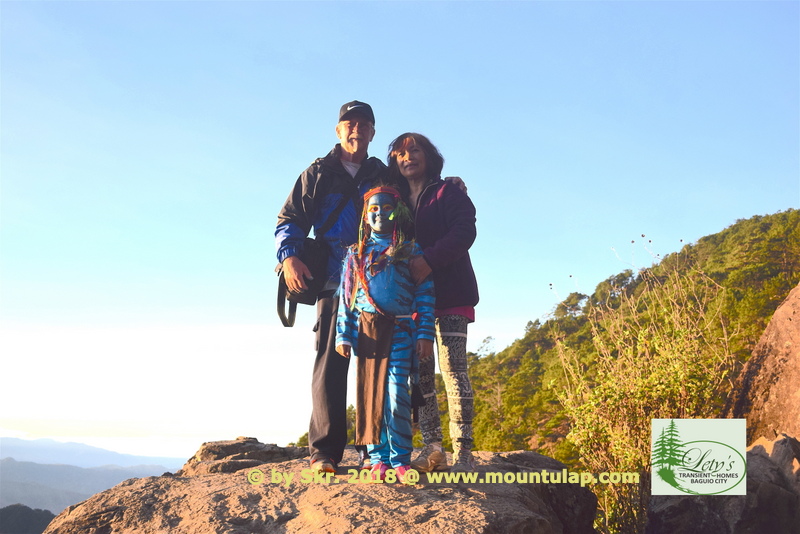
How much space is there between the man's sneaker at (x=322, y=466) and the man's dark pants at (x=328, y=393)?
2 centimetres

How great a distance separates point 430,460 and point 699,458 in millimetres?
3031

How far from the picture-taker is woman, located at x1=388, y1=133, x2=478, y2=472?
4.10 m

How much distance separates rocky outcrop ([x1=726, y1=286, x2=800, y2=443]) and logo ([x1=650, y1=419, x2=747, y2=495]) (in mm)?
617

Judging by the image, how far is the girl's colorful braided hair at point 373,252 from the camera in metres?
3.86

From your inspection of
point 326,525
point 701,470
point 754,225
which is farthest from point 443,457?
point 754,225

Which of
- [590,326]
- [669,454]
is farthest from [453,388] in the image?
[590,326]

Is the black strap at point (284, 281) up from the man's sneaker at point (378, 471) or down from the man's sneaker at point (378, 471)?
up

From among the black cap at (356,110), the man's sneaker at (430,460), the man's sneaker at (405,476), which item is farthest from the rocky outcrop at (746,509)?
the black cap at (356,110)

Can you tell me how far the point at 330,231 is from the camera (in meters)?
4.35

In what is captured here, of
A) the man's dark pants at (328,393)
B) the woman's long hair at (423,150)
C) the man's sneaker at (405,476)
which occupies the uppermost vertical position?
the woman's long hair at (423,150)

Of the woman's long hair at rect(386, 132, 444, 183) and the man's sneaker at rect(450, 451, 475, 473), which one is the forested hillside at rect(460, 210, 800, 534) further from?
the woman's long hair at rect(386, 132, 444, 183)

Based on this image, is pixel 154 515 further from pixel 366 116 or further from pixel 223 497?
pixel 366 116

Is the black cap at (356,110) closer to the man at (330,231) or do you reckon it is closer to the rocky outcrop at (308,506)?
the man at (330,231)

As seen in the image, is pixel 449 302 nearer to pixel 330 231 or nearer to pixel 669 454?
pixel 330 231
